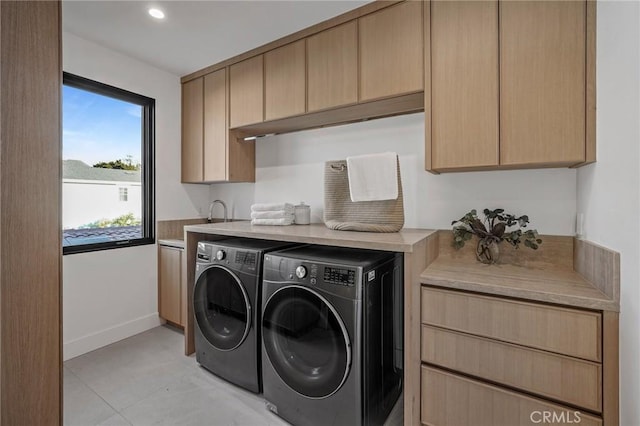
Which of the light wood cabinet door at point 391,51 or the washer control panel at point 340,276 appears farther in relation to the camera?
the light wood cabinet door at point 391,51

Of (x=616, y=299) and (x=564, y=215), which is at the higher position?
(x=564, y=215)

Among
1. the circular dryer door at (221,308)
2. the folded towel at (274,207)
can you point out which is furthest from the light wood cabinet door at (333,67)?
the circular dryer door at (221,308)

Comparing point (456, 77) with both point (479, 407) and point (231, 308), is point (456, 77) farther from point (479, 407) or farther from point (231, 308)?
point (231, 308)

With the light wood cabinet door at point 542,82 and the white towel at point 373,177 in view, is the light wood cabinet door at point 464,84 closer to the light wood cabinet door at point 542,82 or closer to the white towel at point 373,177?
the light wood cabinet door at point 542,82

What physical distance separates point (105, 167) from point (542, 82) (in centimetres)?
310

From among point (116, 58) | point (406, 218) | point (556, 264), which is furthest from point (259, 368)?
point (116, 58)

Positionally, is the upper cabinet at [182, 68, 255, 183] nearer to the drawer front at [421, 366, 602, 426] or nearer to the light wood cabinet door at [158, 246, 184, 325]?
the light wood cabinet door at [158, 246, 184, 325]

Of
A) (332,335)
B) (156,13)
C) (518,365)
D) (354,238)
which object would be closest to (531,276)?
(518,365)

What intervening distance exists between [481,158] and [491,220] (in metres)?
0.46

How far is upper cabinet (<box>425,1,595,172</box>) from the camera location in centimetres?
134

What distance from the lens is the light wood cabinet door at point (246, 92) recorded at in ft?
7.86

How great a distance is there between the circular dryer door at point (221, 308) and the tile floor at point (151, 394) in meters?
0.29

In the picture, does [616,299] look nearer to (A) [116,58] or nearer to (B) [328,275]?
(B) [328,275]

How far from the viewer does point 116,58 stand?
2518 millimetres
